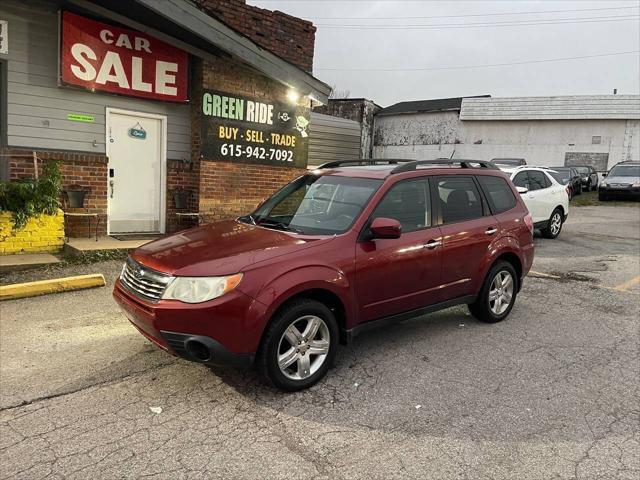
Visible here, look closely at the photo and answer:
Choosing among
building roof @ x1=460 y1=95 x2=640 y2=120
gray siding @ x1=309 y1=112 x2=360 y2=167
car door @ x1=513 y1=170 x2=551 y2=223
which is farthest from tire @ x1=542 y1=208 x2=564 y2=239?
building roof @ x1=460 y1=95 x2=640 y2=120

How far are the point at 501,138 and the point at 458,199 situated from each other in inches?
1066

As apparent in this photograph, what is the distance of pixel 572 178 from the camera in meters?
23.8

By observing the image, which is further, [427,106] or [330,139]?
[427,106]

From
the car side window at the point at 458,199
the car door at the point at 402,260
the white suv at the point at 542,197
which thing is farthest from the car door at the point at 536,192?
the car door at the point at 402,260

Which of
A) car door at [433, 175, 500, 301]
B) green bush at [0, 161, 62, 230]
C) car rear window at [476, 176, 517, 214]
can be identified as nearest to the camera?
car door at [433, 175, 500, 301]

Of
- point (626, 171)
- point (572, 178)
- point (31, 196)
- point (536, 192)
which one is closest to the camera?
point (31, 196)

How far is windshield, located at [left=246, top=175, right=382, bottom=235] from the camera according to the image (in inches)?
174

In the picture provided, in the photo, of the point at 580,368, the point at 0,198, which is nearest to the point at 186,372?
the point at 580,368

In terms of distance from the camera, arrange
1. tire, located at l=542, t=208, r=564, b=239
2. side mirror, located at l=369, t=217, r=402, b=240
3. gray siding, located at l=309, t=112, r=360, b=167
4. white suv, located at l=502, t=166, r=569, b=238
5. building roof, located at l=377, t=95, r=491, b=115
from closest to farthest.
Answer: side mirror, located at l=369, t=217, r=402, b=240, white suv, located at l=502, t=166, r=569, b=238, tire, located at l=542, t=208, r=564, b=239, gray siding, located at l=309, t=112, r=360, b=167, building roof, located at l=377, t=95, r=491, b=115

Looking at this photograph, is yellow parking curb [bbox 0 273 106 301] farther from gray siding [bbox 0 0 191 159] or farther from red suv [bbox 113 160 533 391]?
gray siding [bbox 0 0 191 159]

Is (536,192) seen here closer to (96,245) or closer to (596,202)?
(96,245)

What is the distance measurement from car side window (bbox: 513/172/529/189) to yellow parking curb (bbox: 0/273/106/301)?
27.7 ft

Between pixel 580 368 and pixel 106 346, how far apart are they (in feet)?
14.0

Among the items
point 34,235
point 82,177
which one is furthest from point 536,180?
point 34,235
